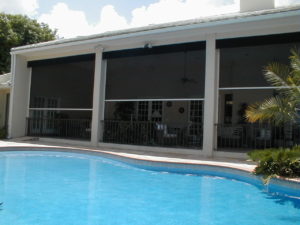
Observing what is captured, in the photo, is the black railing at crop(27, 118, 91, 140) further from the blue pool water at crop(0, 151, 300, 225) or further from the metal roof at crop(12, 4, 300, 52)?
the blue pool water at crop(0, 151, 300, 225)

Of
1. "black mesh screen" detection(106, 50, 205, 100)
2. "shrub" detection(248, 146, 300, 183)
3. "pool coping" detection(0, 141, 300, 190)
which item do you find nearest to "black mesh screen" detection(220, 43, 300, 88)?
"black mesh screen" detection(106, 50, 205, 100)

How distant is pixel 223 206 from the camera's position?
16.2 feet

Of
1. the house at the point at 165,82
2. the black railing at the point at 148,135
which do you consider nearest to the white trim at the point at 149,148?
the house at the point at 165,82

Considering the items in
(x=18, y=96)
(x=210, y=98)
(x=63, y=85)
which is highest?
(x=63, y=85)

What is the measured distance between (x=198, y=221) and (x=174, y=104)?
449 inches

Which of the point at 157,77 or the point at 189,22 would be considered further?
the point at 157,77

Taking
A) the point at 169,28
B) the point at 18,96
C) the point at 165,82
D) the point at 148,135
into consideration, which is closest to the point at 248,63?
the point at 165,82

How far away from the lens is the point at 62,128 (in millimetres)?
13672

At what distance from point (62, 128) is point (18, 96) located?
246 cm

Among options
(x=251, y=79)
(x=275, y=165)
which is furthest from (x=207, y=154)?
(x=251, y=79)

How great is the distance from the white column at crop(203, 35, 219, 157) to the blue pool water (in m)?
1.88

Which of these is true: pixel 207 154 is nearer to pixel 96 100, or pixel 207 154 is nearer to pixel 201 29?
pixel 201 29

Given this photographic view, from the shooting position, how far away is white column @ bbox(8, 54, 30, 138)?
1295 centimetres

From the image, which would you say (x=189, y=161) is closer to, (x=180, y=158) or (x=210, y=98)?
(x=180, y=158)
